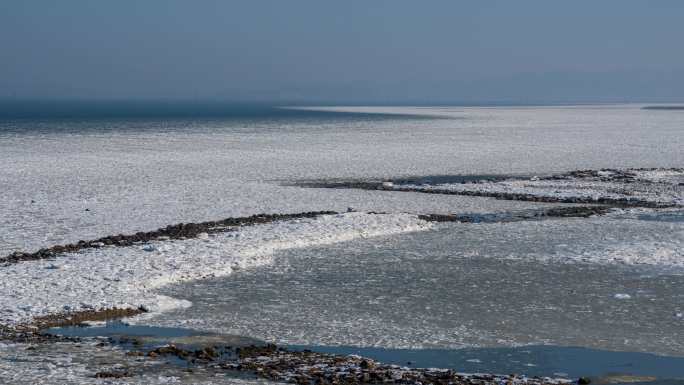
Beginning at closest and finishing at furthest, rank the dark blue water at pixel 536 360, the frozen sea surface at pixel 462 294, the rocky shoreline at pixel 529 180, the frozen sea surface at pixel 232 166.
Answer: the dark blue water at pixel 536 360 < the frozen sea surface at pixel 462 294 < the frozen sea surface at pixel 232 166 < the rocky shoreline at pixel 529 180

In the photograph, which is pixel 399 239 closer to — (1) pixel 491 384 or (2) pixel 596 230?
(2) pixel 596 230

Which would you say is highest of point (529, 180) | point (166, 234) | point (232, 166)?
point (529, 180)

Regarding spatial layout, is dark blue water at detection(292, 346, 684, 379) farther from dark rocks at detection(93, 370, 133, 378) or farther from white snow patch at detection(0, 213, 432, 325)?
white snow patch at detection(0, 213, 432, 325)

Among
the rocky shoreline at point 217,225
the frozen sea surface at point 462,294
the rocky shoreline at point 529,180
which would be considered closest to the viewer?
the frozen sea surface at point 462,294

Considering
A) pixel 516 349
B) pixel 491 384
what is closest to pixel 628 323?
pixel 516 349

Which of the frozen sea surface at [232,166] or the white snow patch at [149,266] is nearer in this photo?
the white snow patch at [149,266]

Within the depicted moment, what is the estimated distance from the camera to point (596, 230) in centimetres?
1839

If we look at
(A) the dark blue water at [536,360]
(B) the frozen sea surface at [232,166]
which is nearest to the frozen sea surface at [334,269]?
(B) the frozen sea surface at [232,166]

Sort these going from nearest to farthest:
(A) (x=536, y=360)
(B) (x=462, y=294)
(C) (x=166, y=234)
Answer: (A) (x=536, y=360), (B) (x=462, y=294), (C) (x=166, y=234)

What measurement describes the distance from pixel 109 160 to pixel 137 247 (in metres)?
19.9

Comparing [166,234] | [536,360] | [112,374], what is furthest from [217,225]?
[536,360]

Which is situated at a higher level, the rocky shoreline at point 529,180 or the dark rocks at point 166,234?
the rocky shoreline at point 529,180

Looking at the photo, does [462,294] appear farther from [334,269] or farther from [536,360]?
[536,360]

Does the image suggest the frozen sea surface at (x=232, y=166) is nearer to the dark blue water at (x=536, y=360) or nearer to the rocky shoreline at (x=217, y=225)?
the rocky shoreline at (x=217, y=225)
